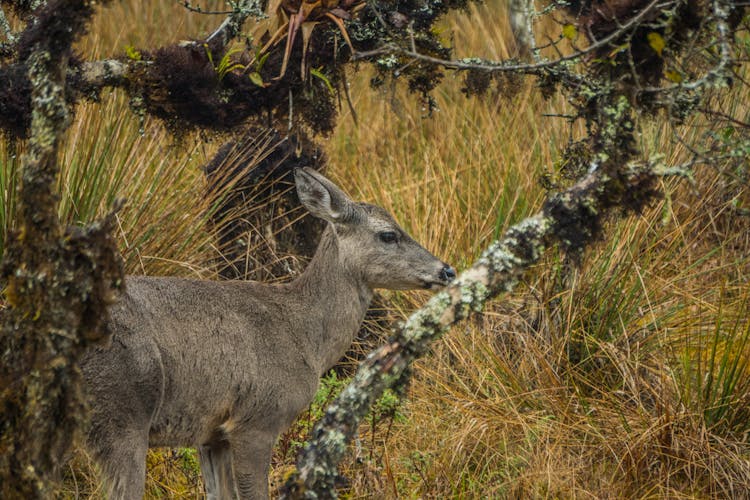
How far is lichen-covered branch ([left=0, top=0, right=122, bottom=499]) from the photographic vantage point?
347 cm

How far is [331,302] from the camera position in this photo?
6.02 m

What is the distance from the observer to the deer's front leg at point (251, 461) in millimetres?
5344

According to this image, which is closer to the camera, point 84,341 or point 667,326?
point 84,341

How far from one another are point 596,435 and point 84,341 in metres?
3.09

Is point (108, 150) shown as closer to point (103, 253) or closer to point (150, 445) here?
point (150, 445)

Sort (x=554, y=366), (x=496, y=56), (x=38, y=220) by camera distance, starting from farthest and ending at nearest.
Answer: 1. (x=496, y=56)
2. (x=554, y=366)
3. (x=38, y=220)

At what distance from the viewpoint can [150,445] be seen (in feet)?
17.0

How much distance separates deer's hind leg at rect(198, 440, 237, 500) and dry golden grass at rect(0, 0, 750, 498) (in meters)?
0.41

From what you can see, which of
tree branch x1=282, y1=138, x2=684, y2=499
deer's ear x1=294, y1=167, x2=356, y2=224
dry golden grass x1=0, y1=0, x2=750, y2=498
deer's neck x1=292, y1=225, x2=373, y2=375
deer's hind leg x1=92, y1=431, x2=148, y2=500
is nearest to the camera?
tree branch x1=282, y1=138, x2=684, y2=499

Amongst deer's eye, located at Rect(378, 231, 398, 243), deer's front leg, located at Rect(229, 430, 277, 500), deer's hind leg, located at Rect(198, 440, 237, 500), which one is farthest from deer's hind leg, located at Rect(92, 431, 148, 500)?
deer's eye, located at Rect(378, 231, 398, 243)

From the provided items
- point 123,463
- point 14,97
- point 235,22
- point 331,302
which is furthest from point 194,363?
point 235,22

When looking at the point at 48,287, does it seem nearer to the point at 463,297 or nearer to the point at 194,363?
the point at 463,297

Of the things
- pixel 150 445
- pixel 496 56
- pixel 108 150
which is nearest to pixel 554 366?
pixel 150 445

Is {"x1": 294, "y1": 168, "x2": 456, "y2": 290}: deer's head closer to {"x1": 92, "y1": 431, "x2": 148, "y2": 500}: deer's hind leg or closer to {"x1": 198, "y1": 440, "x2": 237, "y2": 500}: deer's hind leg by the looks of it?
{"x1": 198, "y1": 440, "x2": 237, "y2": 500}: deer's hind leg
